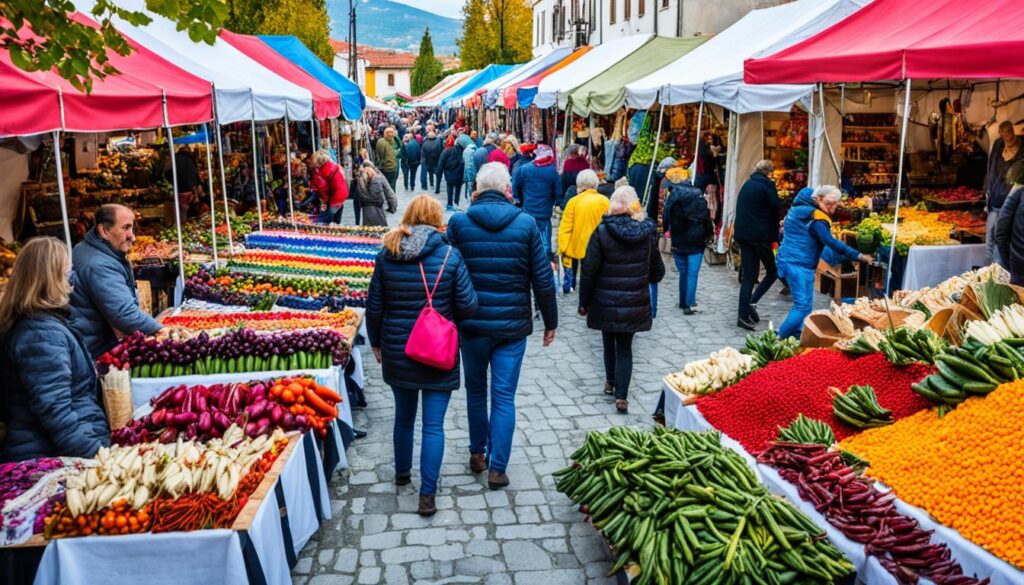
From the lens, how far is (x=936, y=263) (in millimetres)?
9477

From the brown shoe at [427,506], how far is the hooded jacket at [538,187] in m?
7.19

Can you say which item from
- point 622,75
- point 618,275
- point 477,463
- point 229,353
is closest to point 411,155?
point 622,75

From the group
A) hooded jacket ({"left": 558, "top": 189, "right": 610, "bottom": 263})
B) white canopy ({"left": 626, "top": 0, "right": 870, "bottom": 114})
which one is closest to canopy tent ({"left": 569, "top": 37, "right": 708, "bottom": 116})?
white canopy ({"left": 626, "top": 0, "right": 870, "bottom": 114})

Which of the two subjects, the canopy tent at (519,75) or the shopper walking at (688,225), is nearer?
the shopper walking at (688,225)

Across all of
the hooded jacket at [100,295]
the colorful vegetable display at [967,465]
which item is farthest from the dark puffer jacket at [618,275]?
the hooded jacket at [100,295]

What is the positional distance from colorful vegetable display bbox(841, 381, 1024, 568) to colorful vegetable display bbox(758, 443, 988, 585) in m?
0.13

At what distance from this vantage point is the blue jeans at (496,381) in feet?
18.0

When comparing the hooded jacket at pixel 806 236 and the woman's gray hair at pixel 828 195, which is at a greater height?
the woman's gray hair at pixel 828 195

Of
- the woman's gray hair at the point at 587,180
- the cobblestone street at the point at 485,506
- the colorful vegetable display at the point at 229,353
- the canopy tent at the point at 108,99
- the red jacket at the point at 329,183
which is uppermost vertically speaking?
the canopy tent at the point at 108,99

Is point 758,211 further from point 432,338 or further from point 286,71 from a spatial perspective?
point 286,71

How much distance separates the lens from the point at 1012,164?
8828mm

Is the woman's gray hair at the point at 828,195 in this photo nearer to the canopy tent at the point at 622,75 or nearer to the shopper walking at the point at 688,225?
the shopper walking at the point at 688,225

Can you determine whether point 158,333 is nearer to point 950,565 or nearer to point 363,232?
point 950,565

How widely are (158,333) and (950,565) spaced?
5.03 metres
